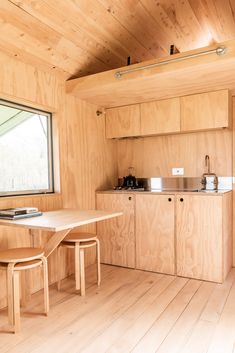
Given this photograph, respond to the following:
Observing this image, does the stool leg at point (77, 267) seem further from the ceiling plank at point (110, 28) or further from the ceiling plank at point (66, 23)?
the ceiling plank at point (110, 28)

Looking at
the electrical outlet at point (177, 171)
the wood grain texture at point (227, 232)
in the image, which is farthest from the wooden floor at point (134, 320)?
the electrical outlet at point (177, 171)

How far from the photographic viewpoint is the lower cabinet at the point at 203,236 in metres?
2.71

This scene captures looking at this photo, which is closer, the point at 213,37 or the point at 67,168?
the point at 67,168

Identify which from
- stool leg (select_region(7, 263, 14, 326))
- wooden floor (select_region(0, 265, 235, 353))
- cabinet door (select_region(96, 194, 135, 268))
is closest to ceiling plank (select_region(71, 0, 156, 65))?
cabinet door (select_region(96, 194, 135, 268))

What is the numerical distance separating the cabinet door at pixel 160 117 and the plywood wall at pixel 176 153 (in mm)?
341

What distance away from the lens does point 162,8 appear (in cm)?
260

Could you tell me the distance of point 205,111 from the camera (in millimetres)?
2930

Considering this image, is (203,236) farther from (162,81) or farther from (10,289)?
(10,289)

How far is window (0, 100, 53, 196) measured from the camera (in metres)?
2.49

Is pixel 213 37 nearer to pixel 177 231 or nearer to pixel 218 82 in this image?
pixel 218 82

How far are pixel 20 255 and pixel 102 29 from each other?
2073mm

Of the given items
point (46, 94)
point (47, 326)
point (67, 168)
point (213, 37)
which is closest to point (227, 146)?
point (213, 37)

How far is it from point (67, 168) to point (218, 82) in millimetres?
1757

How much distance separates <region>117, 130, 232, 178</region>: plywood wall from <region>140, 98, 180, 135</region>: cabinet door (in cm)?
34
